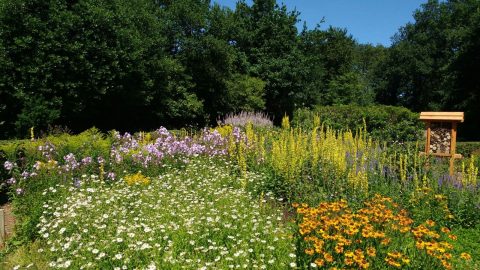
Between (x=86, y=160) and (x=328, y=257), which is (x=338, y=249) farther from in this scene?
(x=86, y=160)

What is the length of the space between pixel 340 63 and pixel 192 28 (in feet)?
68.1

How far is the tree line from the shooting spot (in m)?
13.1

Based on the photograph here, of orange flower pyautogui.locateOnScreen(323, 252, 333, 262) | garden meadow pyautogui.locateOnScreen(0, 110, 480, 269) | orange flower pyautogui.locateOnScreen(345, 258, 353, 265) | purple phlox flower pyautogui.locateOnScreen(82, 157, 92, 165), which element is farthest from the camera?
purple phlox flower pyautogui.locateOnScreen(82, 157, 92, 165)

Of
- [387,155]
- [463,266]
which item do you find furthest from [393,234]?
[387,155]

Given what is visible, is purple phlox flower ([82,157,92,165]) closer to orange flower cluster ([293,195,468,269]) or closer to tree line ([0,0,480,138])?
orange flower cluster ([293,195,468,269])

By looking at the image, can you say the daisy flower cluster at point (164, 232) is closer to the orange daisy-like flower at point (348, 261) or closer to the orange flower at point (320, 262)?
the orange flower at point (320, 262)

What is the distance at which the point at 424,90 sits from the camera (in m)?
34.7

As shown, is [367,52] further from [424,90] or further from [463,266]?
[463,266]

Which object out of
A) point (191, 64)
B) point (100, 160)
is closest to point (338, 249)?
point (100, 160)

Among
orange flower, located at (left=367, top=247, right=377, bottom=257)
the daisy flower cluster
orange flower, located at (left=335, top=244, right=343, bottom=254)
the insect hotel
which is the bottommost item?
the daisy flower cluster

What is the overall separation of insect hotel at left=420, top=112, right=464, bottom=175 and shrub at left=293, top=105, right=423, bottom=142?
423cm

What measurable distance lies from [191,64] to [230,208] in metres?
17.6

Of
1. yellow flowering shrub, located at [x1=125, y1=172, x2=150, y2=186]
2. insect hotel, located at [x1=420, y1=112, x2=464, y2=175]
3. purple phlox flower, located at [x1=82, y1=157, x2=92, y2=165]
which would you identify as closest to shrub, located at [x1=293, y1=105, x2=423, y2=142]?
insect hotel, located at [x1=420, y1=112, x2=464, y2=175]

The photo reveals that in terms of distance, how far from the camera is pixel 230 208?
5.35 meters
